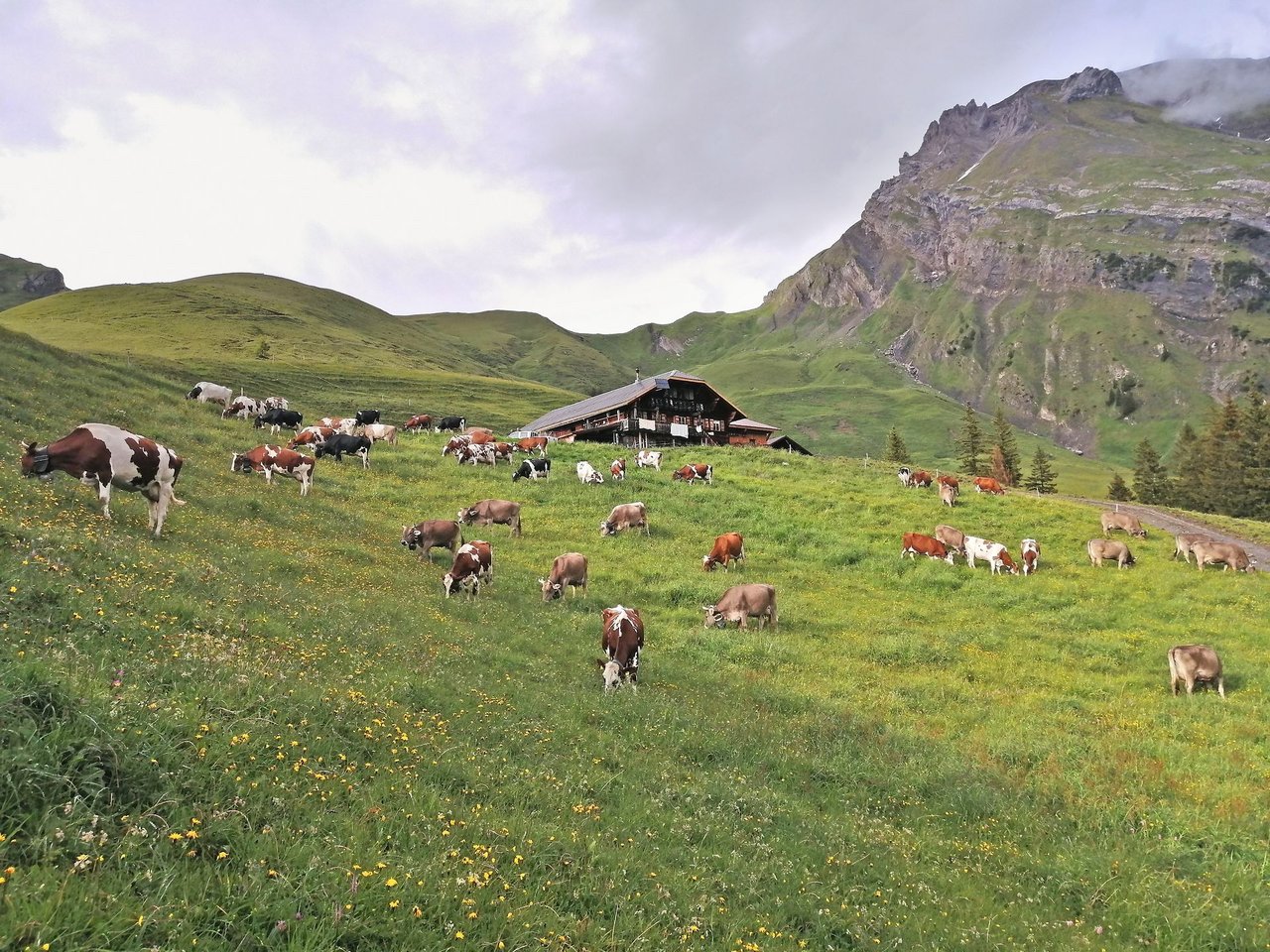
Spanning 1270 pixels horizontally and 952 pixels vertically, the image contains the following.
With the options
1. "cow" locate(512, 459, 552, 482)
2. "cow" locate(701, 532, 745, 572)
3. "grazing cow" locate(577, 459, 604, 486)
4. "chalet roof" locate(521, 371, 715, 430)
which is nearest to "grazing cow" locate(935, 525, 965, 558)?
"cow" locate(701, 532, 745, 572)

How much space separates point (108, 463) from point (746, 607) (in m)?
16.8

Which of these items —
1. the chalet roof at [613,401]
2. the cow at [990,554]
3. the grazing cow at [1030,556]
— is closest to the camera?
the grazing cow at [1030,556]

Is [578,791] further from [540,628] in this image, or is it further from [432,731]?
[540,628]

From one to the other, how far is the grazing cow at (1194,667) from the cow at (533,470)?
29.4 m

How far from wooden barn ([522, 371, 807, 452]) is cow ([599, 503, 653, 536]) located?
1573 inches

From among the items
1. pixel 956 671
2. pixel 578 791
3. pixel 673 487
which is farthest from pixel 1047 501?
pixel 578 791

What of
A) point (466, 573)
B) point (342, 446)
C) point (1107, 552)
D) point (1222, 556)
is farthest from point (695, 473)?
point (1222, 556)

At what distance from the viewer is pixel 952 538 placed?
1241 inches

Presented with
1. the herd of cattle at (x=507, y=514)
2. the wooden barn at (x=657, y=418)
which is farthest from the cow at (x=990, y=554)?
the wooden barn at (x=657, y=418)

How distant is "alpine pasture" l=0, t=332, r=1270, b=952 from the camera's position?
4906 millimetres

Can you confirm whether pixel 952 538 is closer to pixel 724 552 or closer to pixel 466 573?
pixel 724 552

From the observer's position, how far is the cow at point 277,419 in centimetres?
4009

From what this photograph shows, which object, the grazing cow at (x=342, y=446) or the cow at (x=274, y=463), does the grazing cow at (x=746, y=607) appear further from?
the grazing cow at (x=342, y=446)

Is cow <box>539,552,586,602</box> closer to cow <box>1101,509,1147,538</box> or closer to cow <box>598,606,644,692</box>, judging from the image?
cow <box>598,606,644,692</box>
